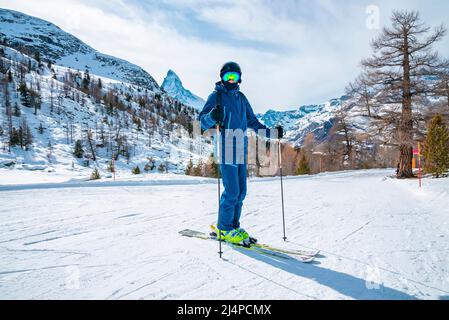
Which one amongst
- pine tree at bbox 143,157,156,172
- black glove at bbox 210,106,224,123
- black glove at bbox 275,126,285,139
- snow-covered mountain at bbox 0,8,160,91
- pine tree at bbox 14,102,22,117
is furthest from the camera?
snow-covered mountain at bbox 0,8,160,91

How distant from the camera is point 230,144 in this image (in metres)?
3.45

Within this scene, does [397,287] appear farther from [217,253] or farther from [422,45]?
[422,45]

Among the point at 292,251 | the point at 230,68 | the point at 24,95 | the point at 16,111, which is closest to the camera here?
the point at 292,251

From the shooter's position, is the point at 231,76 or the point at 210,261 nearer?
the point at 210,261

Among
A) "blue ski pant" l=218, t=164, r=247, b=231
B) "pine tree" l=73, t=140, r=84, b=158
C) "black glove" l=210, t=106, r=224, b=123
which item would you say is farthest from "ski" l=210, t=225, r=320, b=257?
"pine tree" l=73, t=140, r=84, b=158

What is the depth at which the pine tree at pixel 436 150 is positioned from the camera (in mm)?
12430

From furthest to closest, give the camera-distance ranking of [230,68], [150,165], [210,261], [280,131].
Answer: [150,165], [280,131], [230,68], [210,261]

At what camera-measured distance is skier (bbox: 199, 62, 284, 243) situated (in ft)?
10.8

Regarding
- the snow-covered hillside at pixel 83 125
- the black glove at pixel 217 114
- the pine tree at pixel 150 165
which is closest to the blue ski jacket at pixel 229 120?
the black glove at pixel 217 114

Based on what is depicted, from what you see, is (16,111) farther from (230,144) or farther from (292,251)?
(292,251)

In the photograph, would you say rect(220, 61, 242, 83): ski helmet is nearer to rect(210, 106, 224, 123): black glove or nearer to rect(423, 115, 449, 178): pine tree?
rect(210, 106, 224, 123): black glove

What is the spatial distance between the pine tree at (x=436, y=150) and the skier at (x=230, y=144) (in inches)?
506

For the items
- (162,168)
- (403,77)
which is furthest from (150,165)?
(403,77)

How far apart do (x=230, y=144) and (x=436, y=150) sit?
13093 mm
